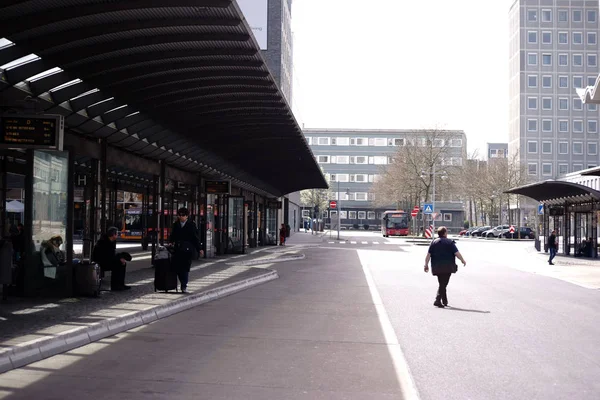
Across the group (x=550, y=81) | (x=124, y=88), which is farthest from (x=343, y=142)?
(x=124, y=88)

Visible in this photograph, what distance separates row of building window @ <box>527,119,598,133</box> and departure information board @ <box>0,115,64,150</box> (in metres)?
92.2

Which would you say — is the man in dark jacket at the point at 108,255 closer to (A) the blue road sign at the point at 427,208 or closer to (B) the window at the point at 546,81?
(A) the blue road sign at the point at 427,208

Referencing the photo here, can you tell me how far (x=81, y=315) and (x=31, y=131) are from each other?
124 inches

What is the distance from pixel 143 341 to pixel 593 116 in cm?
9819

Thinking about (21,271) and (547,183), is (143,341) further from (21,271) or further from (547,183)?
(547,183)

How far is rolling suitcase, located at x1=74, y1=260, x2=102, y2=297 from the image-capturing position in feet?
44.8

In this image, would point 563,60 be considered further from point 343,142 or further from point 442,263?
point 442,263

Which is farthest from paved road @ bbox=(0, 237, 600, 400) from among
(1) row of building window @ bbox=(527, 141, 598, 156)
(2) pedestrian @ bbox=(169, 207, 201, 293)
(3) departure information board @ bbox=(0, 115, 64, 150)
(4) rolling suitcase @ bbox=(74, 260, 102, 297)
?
(1) row of building window @ bbox=(527, 141, 598, 156)

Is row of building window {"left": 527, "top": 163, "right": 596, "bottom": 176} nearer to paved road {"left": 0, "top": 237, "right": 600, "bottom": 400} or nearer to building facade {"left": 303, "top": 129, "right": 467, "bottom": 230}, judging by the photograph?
building facade {"left": 303, "top": 129, "right": 467, "bottom": 230}

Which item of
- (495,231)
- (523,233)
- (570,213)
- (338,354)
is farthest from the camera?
(495,231)

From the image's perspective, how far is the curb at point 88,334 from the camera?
25.7 ft

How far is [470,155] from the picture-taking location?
85812 millimetres

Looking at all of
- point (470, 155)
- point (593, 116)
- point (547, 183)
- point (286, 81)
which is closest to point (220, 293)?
point (547, 183)

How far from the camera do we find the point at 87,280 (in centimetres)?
1366
